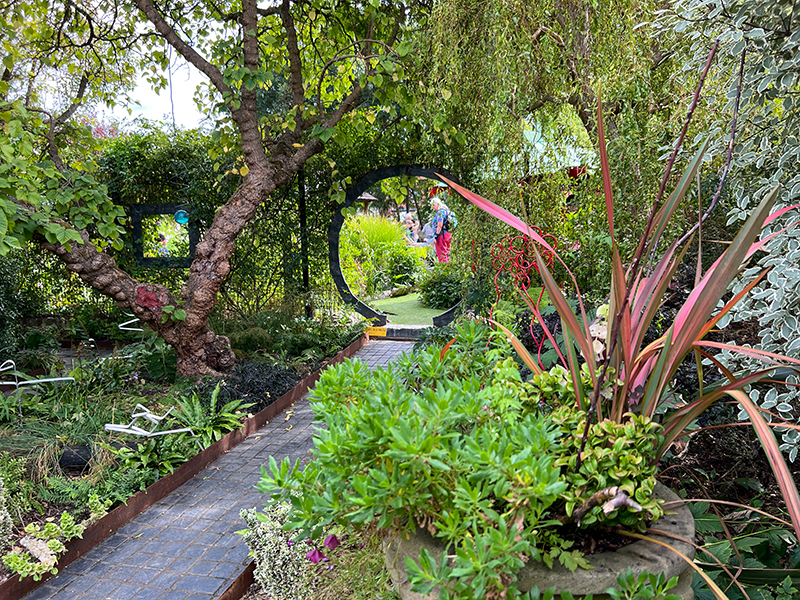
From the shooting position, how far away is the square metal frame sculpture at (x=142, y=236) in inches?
271

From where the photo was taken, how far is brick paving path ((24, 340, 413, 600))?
A: 92.8 inches

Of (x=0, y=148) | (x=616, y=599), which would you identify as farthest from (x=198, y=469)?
(x=616, y=599)

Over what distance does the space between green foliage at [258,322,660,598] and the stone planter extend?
4 cm

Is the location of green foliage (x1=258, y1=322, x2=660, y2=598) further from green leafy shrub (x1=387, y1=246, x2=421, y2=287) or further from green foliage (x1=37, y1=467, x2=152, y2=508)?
green leafy shrub (x1=387, y1=246, x2=421, y2=287)

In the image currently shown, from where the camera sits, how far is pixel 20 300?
679 cm

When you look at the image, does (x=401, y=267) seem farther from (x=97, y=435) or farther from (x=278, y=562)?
(x=278, y=562)

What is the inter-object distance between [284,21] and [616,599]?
17.7ft

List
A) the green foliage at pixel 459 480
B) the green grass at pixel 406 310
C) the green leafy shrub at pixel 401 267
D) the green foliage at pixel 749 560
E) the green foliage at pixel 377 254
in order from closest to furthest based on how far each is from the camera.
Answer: the green foliage at pixel 459 480 < the green foliage at pixel 749 560 < the green grass at pixel 406 310 < the green foliage at pixel 377 254 < the green leafy shrub at pixel 401 267

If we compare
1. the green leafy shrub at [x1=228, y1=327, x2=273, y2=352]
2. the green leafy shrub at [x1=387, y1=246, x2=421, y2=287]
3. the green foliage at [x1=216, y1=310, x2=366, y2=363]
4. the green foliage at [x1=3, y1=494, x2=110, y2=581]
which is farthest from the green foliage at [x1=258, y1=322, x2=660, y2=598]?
the green leafy shrub at [x1=387, y1=246, x2=421, y2=287]

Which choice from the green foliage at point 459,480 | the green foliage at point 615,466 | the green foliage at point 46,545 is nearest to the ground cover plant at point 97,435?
the green foliage at point 46,545

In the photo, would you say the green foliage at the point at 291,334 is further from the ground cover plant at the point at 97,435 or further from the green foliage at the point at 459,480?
the green foliage at the point at 459,480

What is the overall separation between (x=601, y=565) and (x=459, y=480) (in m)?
0.39

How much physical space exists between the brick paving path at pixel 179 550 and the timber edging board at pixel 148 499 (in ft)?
0.11

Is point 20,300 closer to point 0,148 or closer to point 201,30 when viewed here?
point 201,30
